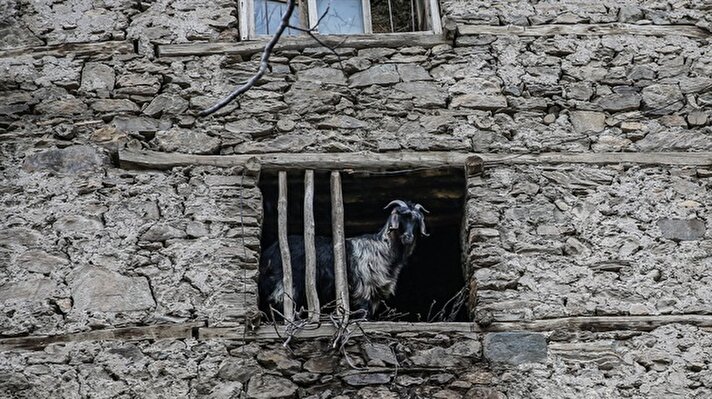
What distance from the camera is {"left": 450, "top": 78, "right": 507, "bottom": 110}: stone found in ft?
24.8

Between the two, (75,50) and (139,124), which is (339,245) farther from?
(75,50)

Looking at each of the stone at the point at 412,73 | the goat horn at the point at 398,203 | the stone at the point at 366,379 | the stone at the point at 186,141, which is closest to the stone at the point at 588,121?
the stone at the point at 412,73

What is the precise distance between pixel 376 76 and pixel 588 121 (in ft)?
4.23

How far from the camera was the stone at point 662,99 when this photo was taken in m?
7.62

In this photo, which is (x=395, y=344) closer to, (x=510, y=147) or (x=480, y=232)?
(x=480, y=232)

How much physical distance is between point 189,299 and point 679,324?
2600 millimetres

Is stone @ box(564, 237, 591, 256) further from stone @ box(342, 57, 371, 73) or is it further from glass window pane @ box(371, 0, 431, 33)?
glass window pane @ box(371, 0, 431, 33)

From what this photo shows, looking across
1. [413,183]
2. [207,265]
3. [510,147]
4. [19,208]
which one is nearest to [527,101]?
[510,147]

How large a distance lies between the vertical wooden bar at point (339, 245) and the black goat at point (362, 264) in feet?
0.46

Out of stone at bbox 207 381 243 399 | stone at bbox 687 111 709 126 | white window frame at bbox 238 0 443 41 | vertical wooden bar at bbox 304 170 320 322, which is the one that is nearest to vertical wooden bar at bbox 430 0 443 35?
white window frame at bbox 238 0 443 41

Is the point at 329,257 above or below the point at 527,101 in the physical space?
below

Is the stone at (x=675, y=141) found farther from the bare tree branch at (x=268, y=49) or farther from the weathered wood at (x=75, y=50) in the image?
the weathered wood at (x=75, y=50)

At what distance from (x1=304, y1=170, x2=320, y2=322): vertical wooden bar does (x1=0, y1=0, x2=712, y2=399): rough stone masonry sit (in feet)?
0.61

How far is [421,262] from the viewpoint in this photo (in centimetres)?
824
